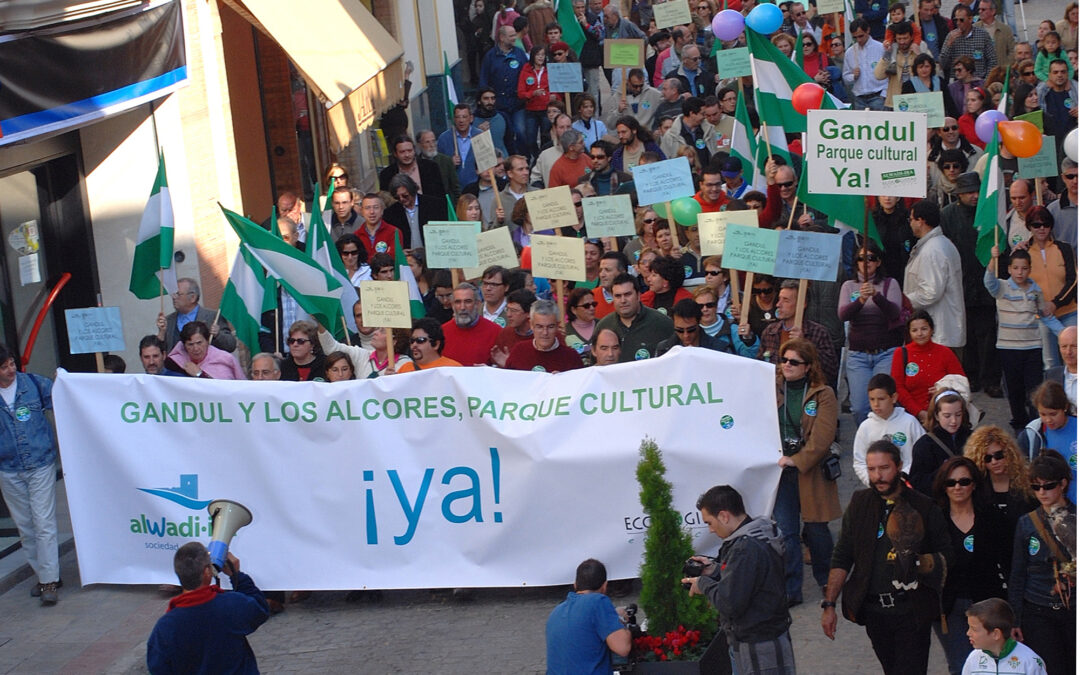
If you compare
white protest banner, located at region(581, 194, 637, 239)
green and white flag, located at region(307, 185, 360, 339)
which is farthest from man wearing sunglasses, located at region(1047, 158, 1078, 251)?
green and white flag, located at region(307, 185, 360, 339)

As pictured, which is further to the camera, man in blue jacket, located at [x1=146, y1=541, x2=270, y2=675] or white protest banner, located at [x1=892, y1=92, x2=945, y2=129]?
white protest banner, located at [x1=892, y1=92, x2=945, y2=129]

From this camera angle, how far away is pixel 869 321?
1029 centimetres

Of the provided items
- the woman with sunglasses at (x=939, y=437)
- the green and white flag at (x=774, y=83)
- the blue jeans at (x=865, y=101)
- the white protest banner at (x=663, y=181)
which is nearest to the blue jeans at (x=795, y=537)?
the woman with sunglasses at (x=939, y=437)

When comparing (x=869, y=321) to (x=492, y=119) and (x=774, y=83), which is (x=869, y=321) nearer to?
(x=774, y=83)

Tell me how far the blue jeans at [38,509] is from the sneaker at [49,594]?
0.03 metres

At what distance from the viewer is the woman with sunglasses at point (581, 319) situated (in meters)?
10.3

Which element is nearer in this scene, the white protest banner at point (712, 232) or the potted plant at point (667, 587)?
the potted plant at point (667, 587)

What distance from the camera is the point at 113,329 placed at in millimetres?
9859

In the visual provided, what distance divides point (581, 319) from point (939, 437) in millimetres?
3169

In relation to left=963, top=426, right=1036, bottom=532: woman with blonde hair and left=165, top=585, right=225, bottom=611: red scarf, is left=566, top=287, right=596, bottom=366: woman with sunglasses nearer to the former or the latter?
left=963, top=426, right=1036, bottom=532: woman with blonde hair

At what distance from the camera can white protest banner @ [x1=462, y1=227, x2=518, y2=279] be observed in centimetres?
1154

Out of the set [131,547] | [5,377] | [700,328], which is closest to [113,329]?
[5,377]

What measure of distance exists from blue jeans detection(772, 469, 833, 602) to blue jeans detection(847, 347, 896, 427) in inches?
77.4

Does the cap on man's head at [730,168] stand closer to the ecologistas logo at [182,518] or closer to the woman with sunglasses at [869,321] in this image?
the woman with sunglasses at [869,321]
